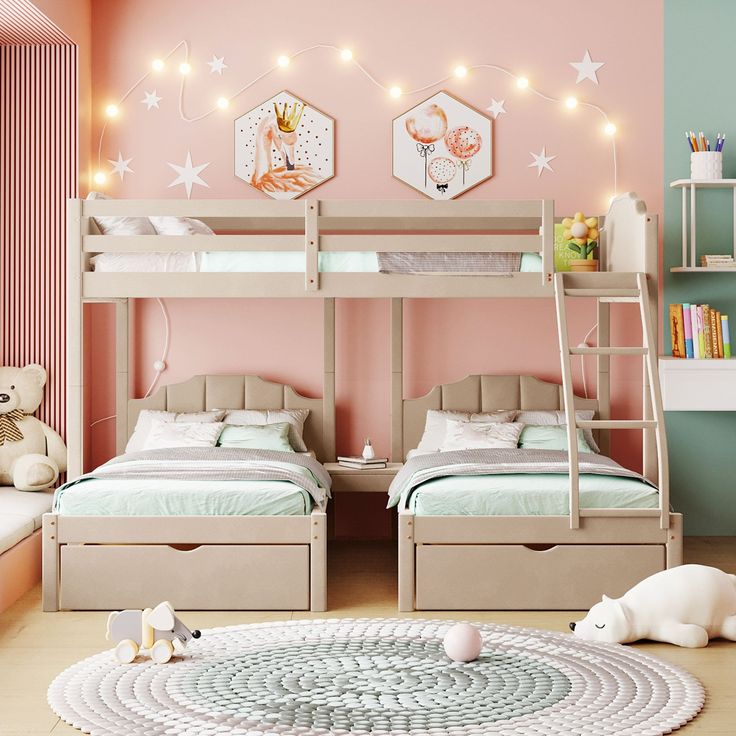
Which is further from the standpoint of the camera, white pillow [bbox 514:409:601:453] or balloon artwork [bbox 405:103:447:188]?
balloon artwork [bbox 405:103:447:188]

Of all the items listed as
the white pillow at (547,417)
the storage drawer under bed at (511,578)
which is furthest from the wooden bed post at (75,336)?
the white pillow at (547,417)

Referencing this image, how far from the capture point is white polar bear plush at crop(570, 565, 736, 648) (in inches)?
130

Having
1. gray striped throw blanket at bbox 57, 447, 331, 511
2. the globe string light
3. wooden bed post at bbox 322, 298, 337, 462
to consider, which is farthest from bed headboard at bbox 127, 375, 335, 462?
the globe string light

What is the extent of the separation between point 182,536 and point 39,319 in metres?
1.75

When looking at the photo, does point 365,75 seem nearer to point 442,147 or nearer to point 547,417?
point 442,147

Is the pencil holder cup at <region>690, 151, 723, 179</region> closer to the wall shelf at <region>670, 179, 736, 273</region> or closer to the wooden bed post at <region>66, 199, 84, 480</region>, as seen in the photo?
the wall shelf at <region>670, 179, 736, 273</region>

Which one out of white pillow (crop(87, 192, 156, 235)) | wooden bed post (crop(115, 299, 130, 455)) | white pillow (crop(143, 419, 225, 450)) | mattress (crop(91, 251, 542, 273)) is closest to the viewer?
mattress (crop(91, 251, 542, 273))

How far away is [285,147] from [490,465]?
2.14 metres

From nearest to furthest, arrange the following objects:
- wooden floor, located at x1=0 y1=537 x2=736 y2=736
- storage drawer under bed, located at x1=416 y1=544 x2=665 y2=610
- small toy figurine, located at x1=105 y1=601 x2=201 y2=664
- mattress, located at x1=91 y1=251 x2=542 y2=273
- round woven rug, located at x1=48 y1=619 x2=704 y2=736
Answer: round woven rug, located at x1=48 y1=619 x2=704 y2=736 < wooden floor, located at x1=0 y1=537 x2=736 y2=736 < small toy figurine, located at x1=105 y1=601 x2=201 y2=664 < storage drawer under bed, located at x1=416 y1=544 x2=665 y2=610 < mattress, located at x1=91 y1=251 x2=542 y2=273

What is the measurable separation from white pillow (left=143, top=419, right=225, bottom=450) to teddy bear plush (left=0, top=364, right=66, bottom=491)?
480mm

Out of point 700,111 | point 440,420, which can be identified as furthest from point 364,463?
point 700,111

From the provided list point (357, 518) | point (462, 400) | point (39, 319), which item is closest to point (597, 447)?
point (462, 400)

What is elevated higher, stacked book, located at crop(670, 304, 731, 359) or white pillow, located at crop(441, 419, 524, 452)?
stacked book, located at crop(670, 304, 731, 359)

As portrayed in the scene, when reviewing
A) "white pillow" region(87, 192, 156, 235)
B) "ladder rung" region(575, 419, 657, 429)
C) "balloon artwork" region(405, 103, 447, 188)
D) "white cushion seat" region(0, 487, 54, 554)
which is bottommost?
"white cushion seat" region(0, 487, 54, 554)
